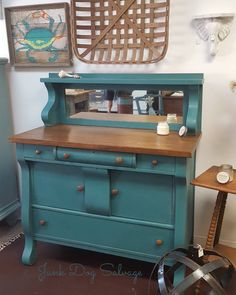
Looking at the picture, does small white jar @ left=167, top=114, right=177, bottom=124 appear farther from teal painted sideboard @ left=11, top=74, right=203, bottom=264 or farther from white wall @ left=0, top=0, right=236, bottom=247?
white wall @ left=0, top=0, right=236, bottom=247

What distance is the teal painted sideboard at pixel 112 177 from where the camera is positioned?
1706mm

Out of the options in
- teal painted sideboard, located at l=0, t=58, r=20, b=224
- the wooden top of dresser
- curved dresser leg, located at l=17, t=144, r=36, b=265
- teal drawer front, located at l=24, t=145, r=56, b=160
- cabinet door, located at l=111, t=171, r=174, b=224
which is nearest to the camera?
the wooden top of dresser

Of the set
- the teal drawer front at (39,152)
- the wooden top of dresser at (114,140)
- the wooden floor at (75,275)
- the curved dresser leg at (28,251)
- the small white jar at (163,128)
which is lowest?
the wooden floor at (75,275)

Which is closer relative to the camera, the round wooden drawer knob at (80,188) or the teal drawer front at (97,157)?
the teal drawer front at (97,157)

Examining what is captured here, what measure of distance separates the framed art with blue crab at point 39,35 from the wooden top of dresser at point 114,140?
0.52 meters

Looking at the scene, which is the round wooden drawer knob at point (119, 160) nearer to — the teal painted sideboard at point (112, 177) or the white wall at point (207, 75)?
the teal painted sideboard at point (112, 177)

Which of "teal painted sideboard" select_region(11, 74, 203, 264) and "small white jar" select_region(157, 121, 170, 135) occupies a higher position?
"small white jar" select_region(157, 121, 170, 135)

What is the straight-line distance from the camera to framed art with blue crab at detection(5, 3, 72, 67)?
2195 mm

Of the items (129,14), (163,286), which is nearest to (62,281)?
(163,286)

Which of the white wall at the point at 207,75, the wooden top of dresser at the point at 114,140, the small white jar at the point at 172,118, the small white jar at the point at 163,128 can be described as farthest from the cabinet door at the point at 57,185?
the white wall at the point at 207,75

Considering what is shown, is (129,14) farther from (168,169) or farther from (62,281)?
(62,281)

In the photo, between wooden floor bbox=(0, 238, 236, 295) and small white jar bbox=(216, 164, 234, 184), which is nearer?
small white jar bbox=(216, 164, 234, 184)

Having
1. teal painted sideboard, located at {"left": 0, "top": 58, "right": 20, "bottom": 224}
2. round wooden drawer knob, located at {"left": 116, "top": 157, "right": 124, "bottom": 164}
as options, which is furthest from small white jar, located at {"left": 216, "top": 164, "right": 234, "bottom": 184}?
teal painted sideboard, located at {"left": 0, "top": 58, "right": 20, "bottom": 224}

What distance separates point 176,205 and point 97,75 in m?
0.93
